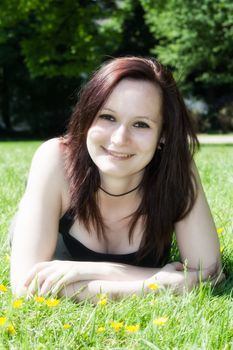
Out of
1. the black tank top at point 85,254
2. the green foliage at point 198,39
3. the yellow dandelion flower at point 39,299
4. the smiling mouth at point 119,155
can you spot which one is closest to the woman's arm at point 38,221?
the black tank top at point 85,254

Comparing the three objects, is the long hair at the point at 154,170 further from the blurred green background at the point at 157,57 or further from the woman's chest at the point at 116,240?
the blurred green background at the point at 157,57

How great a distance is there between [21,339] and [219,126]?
93.9ft

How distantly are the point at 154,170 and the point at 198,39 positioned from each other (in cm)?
2698

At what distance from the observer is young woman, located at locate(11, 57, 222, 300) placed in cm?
276

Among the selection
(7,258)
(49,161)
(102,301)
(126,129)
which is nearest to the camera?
(102,301)

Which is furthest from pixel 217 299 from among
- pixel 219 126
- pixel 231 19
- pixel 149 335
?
pixel 219 126

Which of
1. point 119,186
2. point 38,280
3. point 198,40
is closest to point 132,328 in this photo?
point 38,280

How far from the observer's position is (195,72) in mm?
30438

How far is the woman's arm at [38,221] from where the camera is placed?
2.80 metres

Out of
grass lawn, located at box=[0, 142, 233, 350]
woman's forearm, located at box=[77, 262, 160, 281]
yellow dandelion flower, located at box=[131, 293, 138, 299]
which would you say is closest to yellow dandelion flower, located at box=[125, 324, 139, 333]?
grass lawn, located at box=[0, 142, 233, 350]

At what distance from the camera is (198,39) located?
2914 cm

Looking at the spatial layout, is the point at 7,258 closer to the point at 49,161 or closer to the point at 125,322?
the point at 49,161

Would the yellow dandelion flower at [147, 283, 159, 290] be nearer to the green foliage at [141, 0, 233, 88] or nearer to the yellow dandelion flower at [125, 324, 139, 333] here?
the yellow dandelion flower at [125, 324, 139, 333]

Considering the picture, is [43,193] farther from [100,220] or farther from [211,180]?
[211,180]
